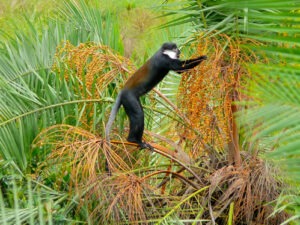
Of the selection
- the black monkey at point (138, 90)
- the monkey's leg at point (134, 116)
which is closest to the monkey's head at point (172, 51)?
the black monkey at point (138, 90)

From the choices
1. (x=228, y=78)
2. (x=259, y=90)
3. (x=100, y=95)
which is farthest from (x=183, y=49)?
(x=259, y=90)

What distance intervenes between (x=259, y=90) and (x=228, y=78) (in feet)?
7.38

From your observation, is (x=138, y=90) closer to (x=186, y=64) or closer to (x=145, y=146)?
(x=145, y=146)

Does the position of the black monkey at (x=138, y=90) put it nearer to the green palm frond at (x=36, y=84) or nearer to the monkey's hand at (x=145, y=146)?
the monkey's hand at (x=145, y=146)

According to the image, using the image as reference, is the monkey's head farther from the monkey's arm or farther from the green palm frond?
the green palm frond

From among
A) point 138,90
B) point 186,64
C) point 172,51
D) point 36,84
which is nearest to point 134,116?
point 138,90

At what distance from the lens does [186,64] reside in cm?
294

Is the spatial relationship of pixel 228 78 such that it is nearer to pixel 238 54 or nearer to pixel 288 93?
pixel 238 54

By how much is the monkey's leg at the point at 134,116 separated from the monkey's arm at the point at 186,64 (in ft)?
1.04

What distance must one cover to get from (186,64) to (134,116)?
1.77ft

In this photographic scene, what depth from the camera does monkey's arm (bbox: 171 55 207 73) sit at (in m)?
2.85

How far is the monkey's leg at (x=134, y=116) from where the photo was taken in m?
3.35

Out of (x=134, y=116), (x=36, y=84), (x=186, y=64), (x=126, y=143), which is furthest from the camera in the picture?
(x=36, y=84)

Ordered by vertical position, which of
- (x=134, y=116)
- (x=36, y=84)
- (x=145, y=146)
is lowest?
(x=145, y=146)
